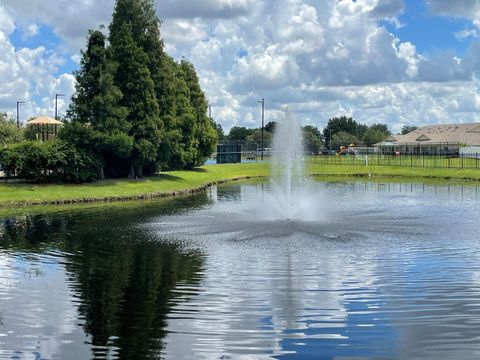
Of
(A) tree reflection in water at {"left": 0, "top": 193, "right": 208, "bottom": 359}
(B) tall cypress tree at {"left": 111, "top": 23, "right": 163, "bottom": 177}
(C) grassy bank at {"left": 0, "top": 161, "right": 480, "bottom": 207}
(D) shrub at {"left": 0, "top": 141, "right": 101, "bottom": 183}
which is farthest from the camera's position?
(B) tall cypress tree at {"left": 111, "top": 23, "right": 163, "bottom": 177}

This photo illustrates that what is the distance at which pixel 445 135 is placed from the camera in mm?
148875

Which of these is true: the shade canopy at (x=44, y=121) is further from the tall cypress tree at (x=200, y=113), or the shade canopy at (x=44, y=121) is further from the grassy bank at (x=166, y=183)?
the tall cypress tree at (x=200, y=113)

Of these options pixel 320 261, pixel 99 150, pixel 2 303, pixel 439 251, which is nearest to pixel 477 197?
pixel 439 251

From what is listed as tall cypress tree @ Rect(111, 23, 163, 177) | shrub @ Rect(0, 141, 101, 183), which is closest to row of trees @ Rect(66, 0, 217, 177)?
tall cypress tree @ Rect(111, 23, 163, 177)

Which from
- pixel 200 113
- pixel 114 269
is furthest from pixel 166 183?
pixel 114 269

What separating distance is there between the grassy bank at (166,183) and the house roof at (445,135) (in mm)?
56855

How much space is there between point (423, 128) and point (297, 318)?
6452 inches

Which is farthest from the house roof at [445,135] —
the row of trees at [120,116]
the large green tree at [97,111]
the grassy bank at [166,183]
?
the large green tree at [97,111]

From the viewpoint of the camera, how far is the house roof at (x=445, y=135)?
140125mm

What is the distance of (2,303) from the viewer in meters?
16.3

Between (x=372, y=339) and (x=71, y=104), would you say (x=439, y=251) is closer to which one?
(x=372, y=339)

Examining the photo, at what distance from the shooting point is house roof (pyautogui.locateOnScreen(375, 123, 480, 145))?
14012 centimetres

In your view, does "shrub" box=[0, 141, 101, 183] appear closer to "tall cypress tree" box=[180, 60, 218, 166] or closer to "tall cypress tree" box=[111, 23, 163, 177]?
"tall cypress tree" box=[111, 23, 163, 177]

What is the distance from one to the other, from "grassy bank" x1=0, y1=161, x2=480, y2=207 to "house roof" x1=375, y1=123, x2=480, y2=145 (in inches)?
2238
